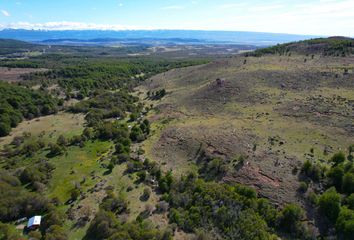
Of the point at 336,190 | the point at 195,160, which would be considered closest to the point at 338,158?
the point at 336,190

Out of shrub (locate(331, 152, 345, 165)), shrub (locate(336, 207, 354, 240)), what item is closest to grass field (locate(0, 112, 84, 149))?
shrub (locate(331, 152, 345, 165))

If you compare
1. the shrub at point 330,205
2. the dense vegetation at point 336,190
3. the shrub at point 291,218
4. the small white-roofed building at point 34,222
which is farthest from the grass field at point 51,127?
the shrub at point 330,205

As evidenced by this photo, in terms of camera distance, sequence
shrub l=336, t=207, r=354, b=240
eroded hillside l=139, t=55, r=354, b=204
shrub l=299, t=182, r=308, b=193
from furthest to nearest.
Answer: eroded hillside l=139, t=55, r=354, b=204 < shrub l=299, t=182, r=308, b=193 < shrub l=336, t=207, r=354, b=240

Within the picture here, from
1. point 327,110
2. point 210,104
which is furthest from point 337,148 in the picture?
point 210,104

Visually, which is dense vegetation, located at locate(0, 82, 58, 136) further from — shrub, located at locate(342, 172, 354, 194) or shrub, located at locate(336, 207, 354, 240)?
shrub, located at locate(336, 207, 354, 240)

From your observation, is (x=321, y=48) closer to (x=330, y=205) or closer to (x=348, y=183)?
(x=348, y=183)

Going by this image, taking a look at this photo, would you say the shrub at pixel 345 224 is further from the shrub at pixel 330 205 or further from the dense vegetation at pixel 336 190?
the shrub at pixel 330 205
